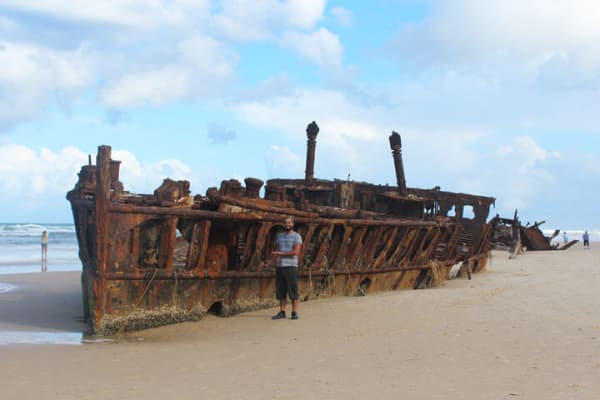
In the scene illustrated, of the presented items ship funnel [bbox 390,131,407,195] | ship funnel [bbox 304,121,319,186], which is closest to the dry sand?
ship funnel [bbox 304,121,319,186]

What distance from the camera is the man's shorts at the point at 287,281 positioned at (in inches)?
346

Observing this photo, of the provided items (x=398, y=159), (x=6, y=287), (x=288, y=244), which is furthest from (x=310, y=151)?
(x=6, y=287)

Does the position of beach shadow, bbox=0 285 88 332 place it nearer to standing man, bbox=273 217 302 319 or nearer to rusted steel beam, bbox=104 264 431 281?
rusted steel beam, bbox=104 264 431 281

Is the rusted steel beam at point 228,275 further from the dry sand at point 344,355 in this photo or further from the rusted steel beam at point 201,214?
the rusted steel beam at point 201,214

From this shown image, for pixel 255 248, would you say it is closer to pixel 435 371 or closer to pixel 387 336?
pixel 387 336

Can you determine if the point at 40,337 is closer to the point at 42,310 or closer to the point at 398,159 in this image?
the point at 42,310

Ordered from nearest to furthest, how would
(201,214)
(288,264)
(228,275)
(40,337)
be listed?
(40,337), (201,214), (288,264), (228,275)

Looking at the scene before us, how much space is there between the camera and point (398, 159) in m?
15.1

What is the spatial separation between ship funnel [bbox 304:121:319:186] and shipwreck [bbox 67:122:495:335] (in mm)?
2267

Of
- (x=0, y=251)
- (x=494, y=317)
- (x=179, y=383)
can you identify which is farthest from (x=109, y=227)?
(x=0, y=251)

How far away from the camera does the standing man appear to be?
8.70m

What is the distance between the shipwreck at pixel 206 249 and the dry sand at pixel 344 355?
0.36 metres

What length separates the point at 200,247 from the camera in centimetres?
843

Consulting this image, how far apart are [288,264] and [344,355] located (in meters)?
2.55
